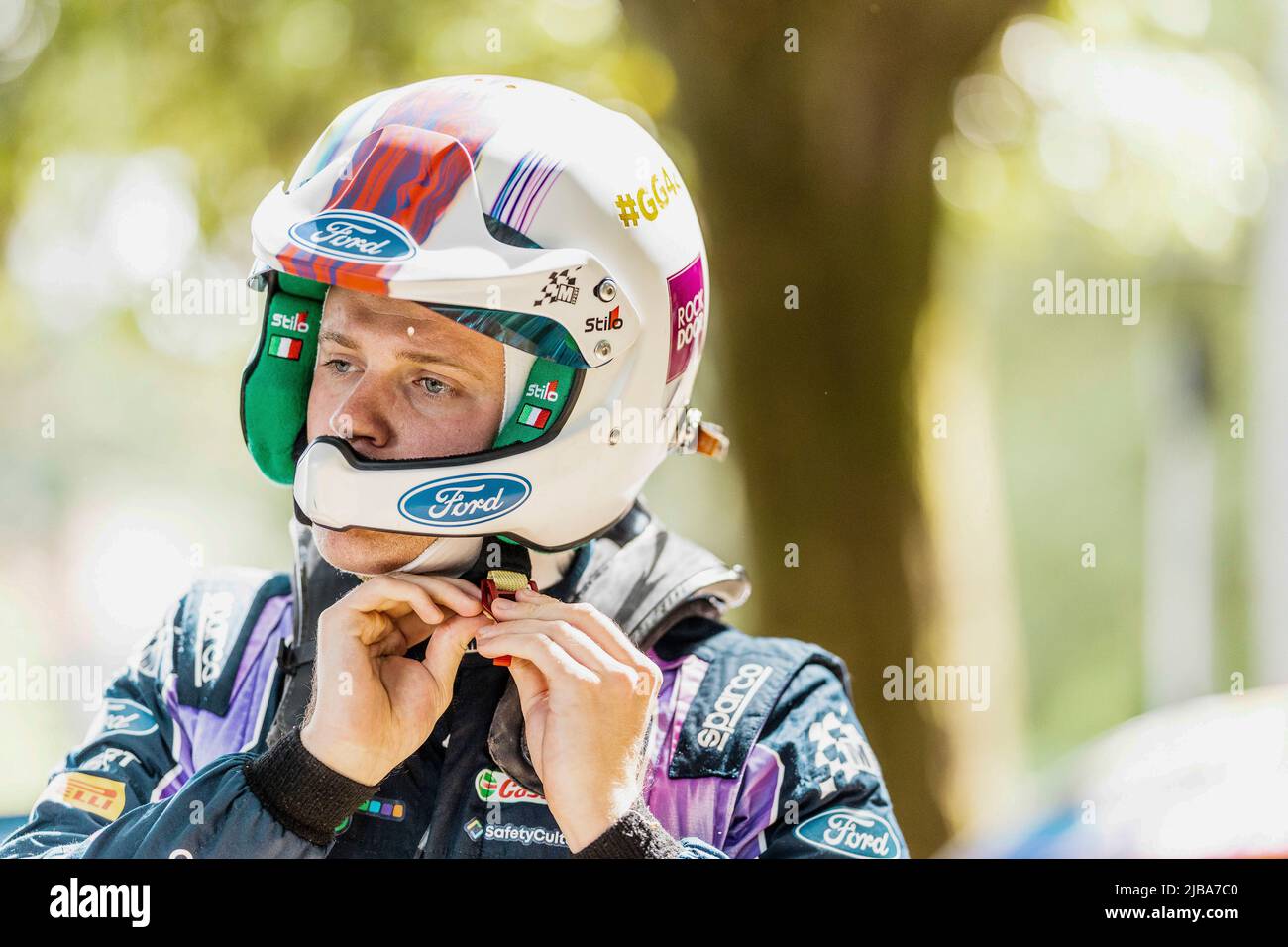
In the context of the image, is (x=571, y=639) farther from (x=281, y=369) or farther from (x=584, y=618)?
(x=281, y=369)

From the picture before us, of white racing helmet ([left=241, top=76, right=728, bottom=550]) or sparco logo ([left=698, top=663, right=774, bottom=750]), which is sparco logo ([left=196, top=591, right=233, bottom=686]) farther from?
sparco logo ([left=698, top=663, right=774, bottom=750])

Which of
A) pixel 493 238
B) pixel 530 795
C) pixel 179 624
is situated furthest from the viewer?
pixel 179 624

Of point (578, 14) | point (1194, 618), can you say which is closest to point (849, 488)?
point (1194, 618)

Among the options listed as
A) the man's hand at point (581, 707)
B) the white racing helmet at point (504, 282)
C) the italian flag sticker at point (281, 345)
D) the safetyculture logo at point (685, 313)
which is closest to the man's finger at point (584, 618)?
the man's hand at point (581, 707)

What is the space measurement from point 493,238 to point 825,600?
1.40 m

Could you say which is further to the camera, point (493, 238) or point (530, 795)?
point (530, 795)

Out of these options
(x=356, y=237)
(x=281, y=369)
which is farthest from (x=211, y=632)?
(x=356, y=237)

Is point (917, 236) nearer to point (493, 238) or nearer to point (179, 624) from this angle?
point (493, 238)

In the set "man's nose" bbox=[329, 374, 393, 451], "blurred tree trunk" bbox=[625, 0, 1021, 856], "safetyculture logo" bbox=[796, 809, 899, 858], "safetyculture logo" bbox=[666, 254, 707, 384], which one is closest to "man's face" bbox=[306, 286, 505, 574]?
"man's nose" bbox=[329, 374, 393, 451]

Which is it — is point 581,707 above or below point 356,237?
below

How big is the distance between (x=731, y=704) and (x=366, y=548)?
0.48 metres

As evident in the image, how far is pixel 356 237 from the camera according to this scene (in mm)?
1491

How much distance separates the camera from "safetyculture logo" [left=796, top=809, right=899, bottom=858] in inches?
61.8
